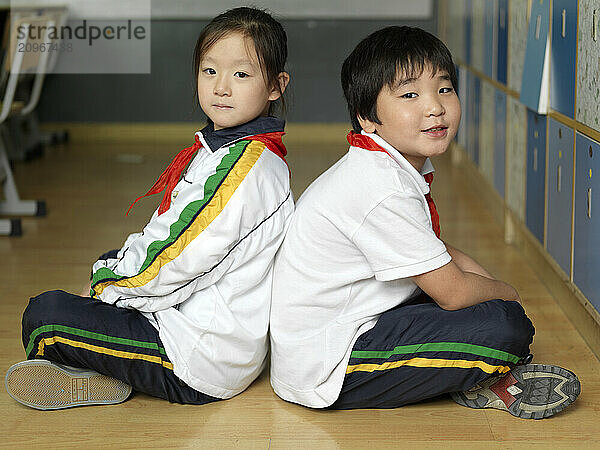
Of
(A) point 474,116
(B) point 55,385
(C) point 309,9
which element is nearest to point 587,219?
(B) point 55,385

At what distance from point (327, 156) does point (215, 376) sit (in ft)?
9.47

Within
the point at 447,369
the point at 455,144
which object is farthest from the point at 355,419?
the point at 455,144

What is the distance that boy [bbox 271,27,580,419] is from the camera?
4.43ft

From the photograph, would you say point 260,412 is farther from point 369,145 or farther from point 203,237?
point 369,145

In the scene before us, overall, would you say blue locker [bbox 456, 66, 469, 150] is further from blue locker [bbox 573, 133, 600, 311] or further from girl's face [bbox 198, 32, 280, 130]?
girl's face [bbox 198, 32, 280, 130]

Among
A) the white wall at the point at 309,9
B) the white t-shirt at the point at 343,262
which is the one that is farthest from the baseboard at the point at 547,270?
the white wall at the point at 309,9

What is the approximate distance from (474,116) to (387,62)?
7.19 feet

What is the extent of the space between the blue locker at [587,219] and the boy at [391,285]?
12.2 inches

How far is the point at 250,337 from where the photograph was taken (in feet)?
4.76

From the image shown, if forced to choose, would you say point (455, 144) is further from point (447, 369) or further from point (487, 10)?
point (447, 369)

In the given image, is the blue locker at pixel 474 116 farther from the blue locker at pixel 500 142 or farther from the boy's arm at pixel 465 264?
the boy's arm at pixel 465 264

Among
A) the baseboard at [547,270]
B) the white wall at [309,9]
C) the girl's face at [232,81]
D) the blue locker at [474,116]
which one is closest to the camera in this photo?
the girl's face at [232,81]

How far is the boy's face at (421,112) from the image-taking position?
1.38m

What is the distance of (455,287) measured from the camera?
138cm
